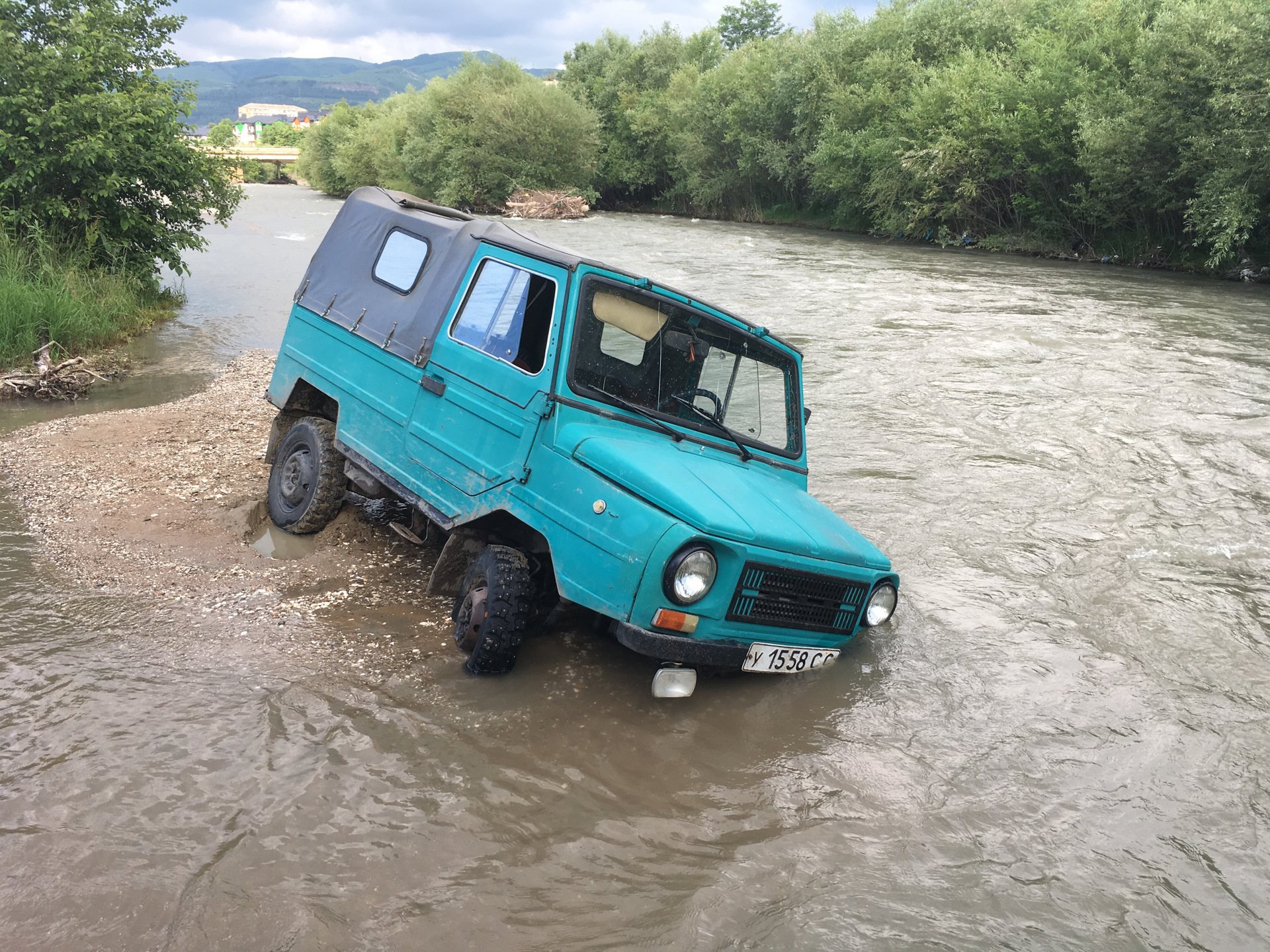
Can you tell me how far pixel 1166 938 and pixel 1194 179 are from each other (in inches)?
1119

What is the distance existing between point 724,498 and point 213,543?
3669 mm

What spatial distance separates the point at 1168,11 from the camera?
26.8m

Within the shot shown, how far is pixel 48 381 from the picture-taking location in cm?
1077

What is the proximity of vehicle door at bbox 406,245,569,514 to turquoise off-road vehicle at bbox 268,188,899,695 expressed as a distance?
0.01 m

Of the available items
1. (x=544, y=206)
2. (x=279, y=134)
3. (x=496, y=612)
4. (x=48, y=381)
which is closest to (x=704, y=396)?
(x=496, y=612)

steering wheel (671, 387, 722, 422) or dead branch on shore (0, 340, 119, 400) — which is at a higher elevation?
steering wheel (671, 387, 722, 422)

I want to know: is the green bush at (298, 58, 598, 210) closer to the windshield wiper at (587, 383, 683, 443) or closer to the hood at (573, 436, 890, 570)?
the windshield wiper at (587, 383, 683, 443)

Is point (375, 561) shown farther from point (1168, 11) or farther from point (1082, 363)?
point (1168, 11)

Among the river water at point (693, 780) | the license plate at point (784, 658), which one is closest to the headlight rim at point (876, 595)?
the license plate at point (784, 658)

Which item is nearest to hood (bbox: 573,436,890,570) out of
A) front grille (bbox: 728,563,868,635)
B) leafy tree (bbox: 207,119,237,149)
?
front grille (bbox: 728,563,868,635)

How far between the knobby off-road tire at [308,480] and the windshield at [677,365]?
2260mm

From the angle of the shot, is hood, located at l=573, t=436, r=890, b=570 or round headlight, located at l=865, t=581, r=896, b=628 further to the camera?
round headlight, located at l=865, t=581, r=896, b=628

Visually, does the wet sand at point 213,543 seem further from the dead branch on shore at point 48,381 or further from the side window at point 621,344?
the side window at point 621,344

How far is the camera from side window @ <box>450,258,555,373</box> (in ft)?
17.8
